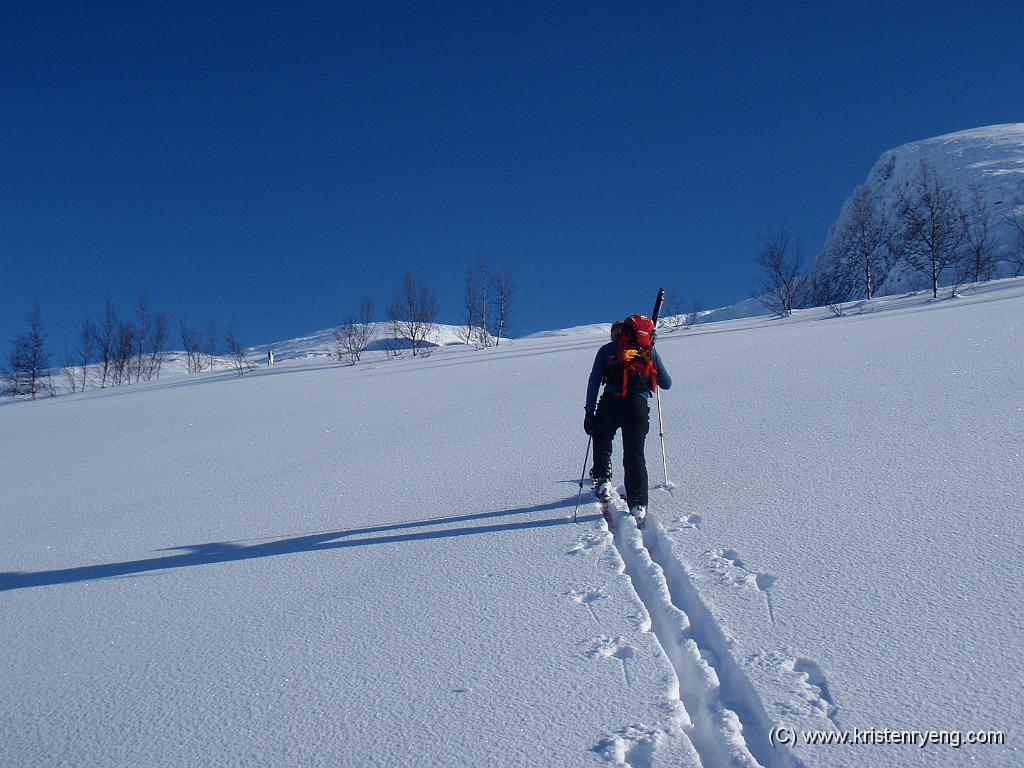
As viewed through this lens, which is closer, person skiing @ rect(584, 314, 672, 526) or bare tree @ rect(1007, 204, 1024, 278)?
person skiing @ rect(584, 314, 672, 526)

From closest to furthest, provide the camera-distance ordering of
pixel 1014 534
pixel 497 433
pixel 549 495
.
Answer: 1. pixel 1014 534
2. pixel 549 495
3. pixel 497 433

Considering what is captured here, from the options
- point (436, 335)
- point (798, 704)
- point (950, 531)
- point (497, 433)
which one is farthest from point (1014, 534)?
point (436, 335)

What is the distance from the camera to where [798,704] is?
240 cm

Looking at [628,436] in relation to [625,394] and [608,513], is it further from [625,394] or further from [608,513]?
[608,513]

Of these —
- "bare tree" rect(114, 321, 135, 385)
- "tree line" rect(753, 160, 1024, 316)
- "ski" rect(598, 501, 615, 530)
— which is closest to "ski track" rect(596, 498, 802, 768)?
"ski" rect(598, 501, 615, 530)

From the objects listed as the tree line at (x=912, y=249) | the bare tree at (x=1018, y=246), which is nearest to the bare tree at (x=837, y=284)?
the tree line at (x=912, y=249)

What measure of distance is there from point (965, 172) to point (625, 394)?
107m

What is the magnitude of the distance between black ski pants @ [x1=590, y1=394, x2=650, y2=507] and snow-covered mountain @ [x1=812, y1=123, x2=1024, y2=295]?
74.2 m

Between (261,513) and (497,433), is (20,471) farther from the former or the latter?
(497,433)

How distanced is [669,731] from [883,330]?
13710 mm

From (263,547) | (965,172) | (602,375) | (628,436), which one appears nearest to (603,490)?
(628,436)

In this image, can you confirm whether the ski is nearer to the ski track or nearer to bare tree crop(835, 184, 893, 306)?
the ski track

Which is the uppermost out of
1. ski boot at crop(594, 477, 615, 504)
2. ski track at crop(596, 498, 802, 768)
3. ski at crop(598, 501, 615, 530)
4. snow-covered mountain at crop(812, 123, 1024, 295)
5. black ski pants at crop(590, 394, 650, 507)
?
snow-covered mountain at crop(812, 123, 1024, 295)

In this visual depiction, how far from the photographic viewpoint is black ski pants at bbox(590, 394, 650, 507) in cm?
475
